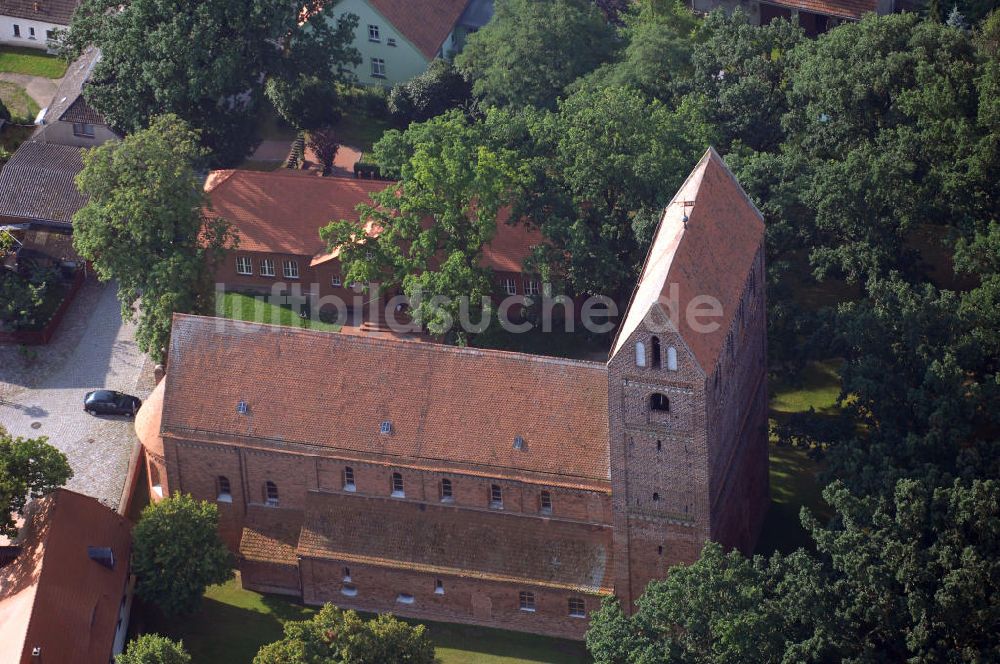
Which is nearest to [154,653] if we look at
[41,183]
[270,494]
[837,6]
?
[270,494]

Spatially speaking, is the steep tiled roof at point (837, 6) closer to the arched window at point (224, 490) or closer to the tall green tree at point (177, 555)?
the arched window at point (224, 490)

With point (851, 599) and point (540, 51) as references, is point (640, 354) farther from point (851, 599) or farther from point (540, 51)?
point (540, 51)

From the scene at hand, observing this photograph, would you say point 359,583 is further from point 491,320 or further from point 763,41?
point 763,41

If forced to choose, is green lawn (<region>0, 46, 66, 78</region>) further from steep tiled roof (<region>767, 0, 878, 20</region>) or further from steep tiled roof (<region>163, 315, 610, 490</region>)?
steep tiled roof (<region>767, 0, 878, 20</region>)

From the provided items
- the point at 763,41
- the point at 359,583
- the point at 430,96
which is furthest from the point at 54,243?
the point at 763,41

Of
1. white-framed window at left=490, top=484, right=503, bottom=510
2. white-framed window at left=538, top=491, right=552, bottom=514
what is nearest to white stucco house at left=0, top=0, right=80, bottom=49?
white-framed window at left=490, top=484, right=503, bottom=510

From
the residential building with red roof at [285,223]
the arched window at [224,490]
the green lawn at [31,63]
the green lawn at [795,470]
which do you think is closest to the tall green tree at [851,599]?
the green lawn at [795,470]
